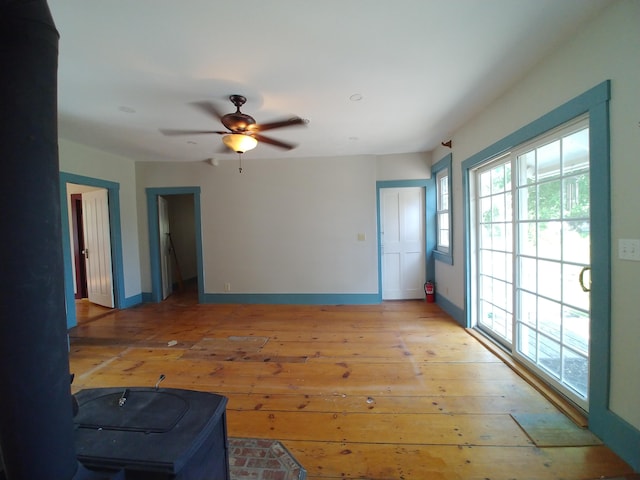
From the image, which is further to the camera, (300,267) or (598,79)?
(300,267)

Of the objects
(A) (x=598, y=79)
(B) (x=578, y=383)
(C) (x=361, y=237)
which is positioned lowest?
(B) (x=578, y=383)

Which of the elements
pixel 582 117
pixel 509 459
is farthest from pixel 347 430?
pixel 582 117

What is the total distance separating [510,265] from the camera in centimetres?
264

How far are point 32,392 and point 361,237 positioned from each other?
404 cm

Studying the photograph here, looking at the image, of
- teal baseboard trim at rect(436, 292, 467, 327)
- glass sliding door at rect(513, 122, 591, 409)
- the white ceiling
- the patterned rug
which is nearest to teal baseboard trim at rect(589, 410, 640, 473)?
glass sliding door at rect(513, 122, 591, 409)

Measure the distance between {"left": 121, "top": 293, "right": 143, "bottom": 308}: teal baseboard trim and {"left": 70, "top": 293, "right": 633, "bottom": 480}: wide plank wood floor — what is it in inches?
22.5

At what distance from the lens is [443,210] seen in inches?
163

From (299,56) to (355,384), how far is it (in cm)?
Answer: 267

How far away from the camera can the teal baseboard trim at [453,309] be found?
11.0 feet

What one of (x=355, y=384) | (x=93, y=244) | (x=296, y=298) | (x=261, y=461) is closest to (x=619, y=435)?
(x=355, y=384)

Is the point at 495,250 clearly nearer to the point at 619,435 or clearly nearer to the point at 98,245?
the point at 619,435

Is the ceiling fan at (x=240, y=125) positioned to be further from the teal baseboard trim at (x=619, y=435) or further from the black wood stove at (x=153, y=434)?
the teal baseboard trim at (x=619, y=435)

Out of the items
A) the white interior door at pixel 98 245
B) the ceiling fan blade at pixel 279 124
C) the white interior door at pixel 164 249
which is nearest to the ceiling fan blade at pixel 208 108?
the ceiling fan blade at pixel 279 124

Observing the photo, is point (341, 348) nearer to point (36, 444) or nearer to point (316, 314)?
point (316, 314)
